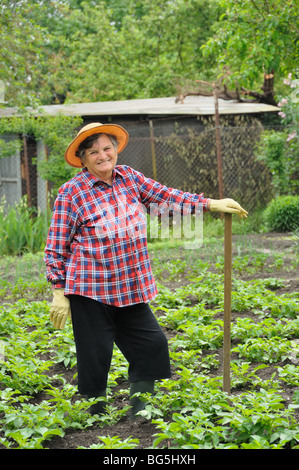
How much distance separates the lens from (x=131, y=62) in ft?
65.9

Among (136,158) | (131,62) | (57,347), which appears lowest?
(57,347)

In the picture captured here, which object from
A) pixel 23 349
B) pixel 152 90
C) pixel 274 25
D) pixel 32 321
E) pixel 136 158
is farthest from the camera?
pixel 152 90

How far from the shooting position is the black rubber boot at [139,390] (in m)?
3.53

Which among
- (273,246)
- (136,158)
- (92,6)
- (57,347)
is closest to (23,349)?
(57,347)

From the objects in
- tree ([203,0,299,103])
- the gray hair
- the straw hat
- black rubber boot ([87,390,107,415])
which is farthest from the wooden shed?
black rubber boot ([87,390,107,415])

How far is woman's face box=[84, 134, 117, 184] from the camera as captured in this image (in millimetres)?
3488

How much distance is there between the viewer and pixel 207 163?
1262cm

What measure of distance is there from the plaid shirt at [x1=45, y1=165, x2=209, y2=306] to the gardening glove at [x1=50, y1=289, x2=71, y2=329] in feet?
0.16

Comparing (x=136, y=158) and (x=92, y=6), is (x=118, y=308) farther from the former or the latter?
(x=92, y=6)

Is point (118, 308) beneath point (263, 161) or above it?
beneath

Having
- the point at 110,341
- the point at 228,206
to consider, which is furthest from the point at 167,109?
the point at 110,341

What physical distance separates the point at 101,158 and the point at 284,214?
7.66 meters

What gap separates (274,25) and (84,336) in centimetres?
509

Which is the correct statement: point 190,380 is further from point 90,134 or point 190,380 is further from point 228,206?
point 90,134
